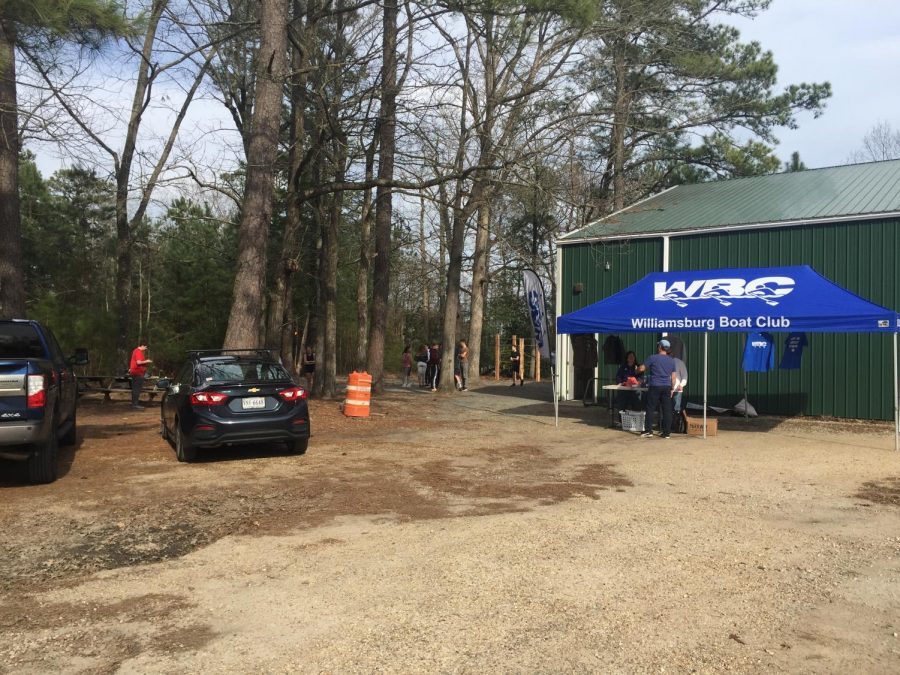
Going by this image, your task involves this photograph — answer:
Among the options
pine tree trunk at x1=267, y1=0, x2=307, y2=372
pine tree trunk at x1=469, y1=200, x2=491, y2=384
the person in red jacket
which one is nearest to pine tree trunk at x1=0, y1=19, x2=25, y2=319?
the person in red jacket

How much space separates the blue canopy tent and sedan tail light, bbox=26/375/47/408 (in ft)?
31.3

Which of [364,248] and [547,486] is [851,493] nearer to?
[547,486]

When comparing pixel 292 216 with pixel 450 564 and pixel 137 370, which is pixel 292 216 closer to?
pixel 137 370

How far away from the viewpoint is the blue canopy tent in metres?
12.3

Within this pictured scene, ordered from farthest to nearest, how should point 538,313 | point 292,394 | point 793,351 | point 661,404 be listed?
point 793,351 → point 538,313 → point 661,404 → point 292,394

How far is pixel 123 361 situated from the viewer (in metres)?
22.6

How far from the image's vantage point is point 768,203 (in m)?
19.6

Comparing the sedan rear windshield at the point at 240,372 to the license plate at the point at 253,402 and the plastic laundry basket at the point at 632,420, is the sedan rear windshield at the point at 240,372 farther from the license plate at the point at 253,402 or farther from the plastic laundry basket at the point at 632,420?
the plastic laundry basket at the point at 632,420

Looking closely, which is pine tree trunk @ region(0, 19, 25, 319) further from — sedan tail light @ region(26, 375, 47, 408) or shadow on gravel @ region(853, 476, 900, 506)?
shadow on gravel @ region(853, 476, 900, 506)

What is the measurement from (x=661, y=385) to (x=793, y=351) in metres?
4.72

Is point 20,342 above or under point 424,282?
under

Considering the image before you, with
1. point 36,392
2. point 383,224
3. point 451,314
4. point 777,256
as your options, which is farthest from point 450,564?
point 451,314

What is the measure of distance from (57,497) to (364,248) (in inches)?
612

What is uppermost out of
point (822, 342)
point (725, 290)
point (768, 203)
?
point (768, 203)
